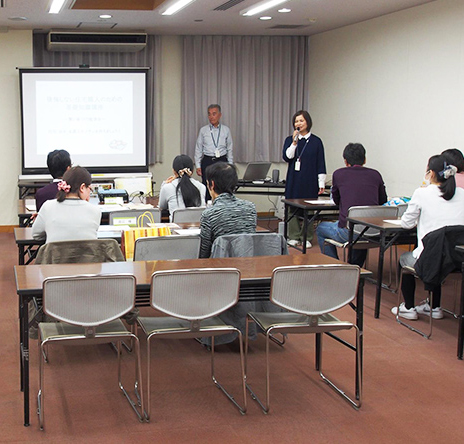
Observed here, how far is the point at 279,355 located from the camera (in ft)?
14.5

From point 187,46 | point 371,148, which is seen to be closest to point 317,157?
point 371,148

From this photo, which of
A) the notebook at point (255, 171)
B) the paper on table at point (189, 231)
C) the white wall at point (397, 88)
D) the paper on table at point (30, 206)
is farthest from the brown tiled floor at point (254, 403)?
the notebook at point (255, 171)

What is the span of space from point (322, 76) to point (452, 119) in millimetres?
3143

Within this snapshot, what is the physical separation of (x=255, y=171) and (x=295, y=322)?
567 centimetres

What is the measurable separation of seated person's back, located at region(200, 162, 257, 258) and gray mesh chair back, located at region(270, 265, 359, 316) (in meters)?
0.92

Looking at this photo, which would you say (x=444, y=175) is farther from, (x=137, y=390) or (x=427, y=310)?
(x=137, y=390)

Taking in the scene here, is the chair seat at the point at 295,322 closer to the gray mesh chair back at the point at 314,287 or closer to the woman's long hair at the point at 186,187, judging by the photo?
the gray mesh chair back at the point at 314,287

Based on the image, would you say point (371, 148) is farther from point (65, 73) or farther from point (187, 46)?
point (65, 73)

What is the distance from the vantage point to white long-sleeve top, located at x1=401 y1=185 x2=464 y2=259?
488cm

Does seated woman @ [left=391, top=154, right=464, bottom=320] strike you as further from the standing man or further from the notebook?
the standing man

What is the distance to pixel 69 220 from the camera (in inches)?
171

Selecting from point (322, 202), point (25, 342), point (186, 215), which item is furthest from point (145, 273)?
point (322, 202)

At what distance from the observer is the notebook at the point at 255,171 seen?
29.7 feet

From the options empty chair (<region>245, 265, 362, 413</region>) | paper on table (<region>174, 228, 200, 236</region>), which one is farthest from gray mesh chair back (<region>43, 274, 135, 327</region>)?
paper on table (<region>174, 228, 200, 236</region>)
